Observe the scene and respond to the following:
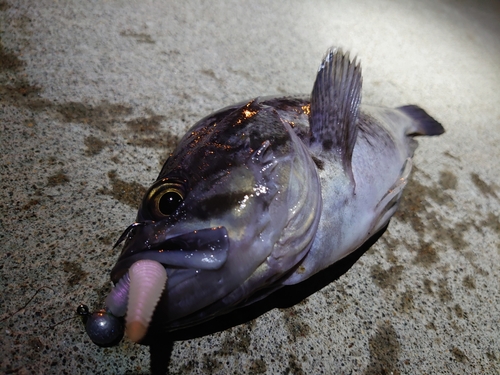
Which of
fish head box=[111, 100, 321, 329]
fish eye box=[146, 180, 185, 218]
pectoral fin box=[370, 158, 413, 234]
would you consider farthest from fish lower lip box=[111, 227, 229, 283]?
pectoral fin box=[370, 158, 413, 234]

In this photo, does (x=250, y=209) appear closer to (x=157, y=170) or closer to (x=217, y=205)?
(x=217, y=205)

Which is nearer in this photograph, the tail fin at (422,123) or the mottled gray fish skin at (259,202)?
the mottled gray fish skin at (259,202)

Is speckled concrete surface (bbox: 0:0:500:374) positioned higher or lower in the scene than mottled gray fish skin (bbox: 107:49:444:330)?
lower

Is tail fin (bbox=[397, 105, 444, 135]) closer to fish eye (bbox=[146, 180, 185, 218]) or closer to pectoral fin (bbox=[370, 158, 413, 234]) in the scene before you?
pectoral fin (bbox=[370, 158, 413, 234])

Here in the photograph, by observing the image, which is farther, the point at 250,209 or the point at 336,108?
the point at 336,108

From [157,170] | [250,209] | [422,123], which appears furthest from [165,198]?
[422,123]

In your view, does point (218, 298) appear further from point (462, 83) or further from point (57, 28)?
point (462, 83)

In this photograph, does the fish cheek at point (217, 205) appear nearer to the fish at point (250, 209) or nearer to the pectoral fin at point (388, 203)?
the fish at point (250, 209)

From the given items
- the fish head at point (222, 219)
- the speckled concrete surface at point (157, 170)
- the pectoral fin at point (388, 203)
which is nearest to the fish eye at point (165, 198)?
the fish head at point (222, 219)
